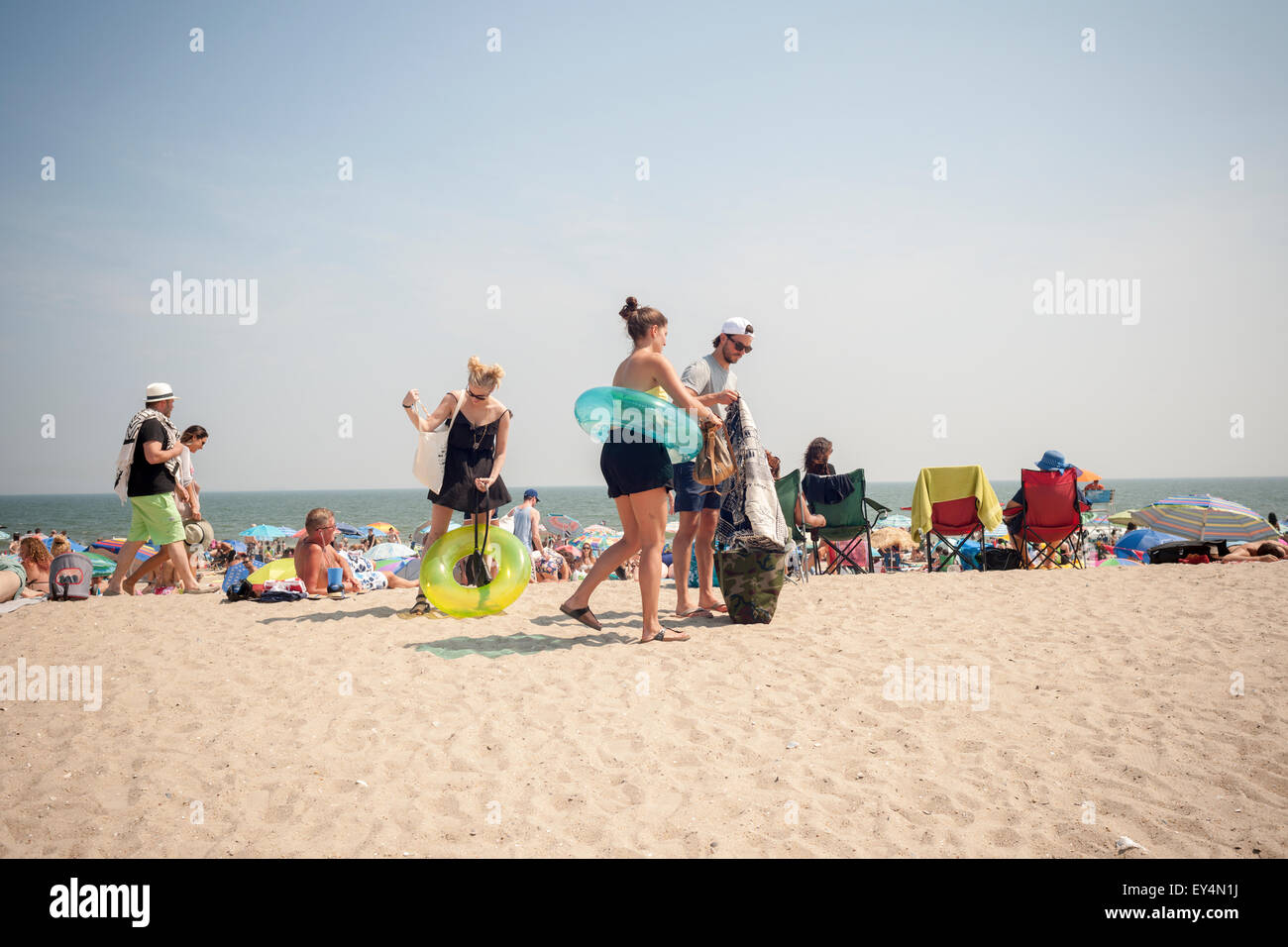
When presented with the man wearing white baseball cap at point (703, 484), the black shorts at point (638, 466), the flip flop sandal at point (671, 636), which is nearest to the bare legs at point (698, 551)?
the man wearing white baseball cap at point (703, 484)

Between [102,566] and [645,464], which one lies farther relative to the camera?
[102,566]

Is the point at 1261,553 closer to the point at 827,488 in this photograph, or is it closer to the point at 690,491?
the point at 827,488

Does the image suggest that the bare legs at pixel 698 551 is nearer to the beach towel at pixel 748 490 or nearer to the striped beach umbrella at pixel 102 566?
the beach towel at pixel 748 490

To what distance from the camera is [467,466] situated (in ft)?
17.3

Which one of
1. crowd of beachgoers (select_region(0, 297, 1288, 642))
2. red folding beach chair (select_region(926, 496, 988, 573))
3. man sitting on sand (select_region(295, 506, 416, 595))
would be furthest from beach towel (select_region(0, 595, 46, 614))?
red folding beach chair (select_region(926, 496, 988, 573))

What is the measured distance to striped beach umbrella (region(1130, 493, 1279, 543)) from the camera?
8500 millimetres

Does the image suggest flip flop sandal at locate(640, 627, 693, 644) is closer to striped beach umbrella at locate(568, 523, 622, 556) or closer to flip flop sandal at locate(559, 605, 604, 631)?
flip flop sandal at locate(559, 605, 604, 631)

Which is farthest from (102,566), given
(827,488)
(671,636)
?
(671,636)

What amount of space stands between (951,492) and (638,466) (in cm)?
489

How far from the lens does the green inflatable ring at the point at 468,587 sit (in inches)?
202

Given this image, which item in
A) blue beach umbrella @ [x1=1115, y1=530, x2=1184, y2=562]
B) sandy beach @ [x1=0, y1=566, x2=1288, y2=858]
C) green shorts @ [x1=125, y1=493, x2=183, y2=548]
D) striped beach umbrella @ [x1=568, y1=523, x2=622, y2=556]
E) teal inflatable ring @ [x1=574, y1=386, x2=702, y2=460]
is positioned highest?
teal inflatable ring @ [x1=574, y1=386, x2=702, y2=460]

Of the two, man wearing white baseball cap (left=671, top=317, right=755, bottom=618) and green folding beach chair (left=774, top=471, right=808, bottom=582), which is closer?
man wearing white baseball cap (left=671, top=317, right=755, bottom=618)

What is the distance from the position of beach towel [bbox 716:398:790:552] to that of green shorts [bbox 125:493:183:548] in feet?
15.5
